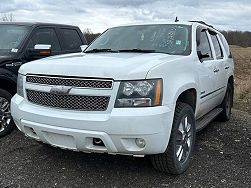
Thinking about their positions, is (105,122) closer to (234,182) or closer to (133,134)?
(133,134)

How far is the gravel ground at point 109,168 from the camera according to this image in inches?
153

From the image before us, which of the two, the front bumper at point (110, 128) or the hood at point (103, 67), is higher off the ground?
the hood at point (103, 67)

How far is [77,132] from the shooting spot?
353cm

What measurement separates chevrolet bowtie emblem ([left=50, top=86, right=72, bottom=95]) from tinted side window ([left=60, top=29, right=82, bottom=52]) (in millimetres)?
3285

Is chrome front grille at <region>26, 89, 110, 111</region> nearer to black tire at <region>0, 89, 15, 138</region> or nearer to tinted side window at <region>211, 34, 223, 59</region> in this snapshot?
black tire at <region>0, 89, 15, 138</region>

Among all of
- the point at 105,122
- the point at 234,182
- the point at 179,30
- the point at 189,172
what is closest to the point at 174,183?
the point at 189,172

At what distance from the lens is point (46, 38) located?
6.54m

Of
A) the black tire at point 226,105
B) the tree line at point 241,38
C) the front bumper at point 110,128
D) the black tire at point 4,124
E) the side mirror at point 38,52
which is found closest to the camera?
the front bumper at point 110,128

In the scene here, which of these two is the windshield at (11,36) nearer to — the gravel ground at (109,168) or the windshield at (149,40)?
the windshield at (149,40)

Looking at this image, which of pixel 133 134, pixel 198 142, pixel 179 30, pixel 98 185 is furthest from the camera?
pixel 198 142

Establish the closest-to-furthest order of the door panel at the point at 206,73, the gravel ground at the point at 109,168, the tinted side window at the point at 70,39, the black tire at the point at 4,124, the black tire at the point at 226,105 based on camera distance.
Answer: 1. the gravel ground at the point at 109,168
2. the door panel at the point at 206,73
3. the black tire at the point at 4,124
4. the black tire at the point at 226,105
5. the tinted side window at the point at 70,39

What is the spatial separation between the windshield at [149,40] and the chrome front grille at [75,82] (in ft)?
4.24

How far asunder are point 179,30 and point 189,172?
2.00m

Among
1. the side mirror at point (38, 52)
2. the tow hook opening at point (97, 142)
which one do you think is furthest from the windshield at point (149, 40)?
the tow hook opening at point (97, 142)
